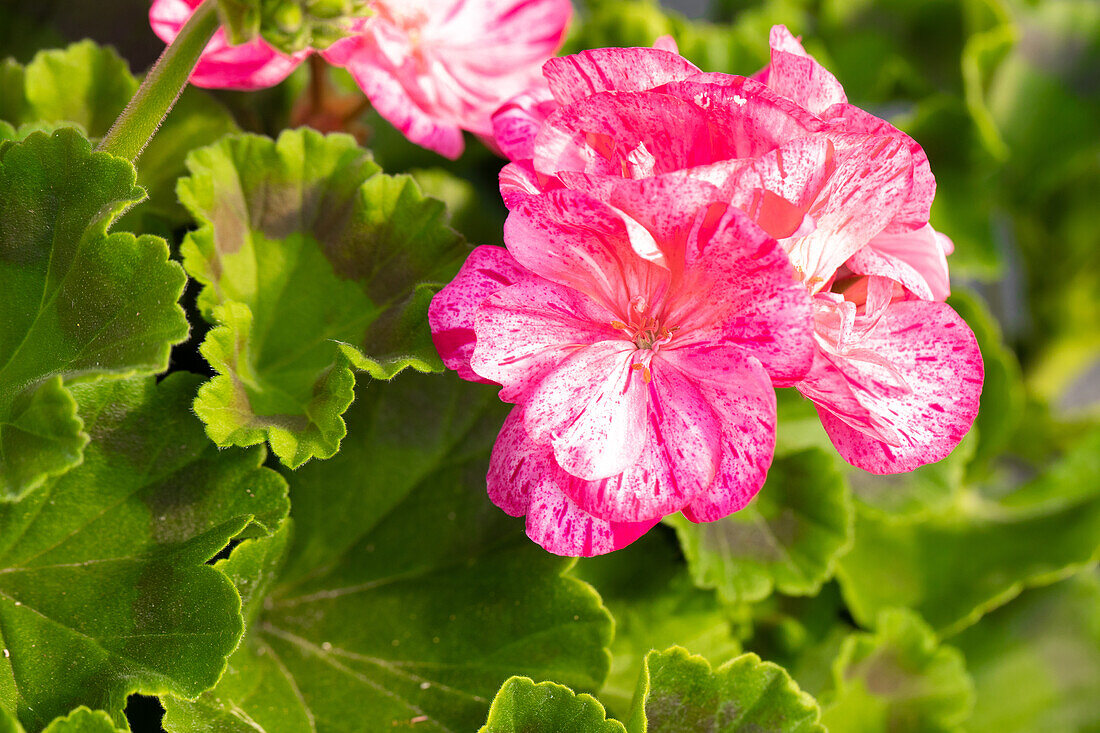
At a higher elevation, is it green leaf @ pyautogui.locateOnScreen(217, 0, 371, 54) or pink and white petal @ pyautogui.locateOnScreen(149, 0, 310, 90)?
green leaf @ pyautogui.locateOnScreen(217, 0, 371, 54)

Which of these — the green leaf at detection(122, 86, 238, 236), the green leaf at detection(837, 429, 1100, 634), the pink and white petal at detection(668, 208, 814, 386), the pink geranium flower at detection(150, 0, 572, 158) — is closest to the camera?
the pink and white petal at detection(668, 208, 814, 386)

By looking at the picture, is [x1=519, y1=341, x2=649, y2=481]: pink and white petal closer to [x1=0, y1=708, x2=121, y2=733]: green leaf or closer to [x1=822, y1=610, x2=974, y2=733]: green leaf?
[x1=0, y1=708, x2=121, y2=733]: green leaf

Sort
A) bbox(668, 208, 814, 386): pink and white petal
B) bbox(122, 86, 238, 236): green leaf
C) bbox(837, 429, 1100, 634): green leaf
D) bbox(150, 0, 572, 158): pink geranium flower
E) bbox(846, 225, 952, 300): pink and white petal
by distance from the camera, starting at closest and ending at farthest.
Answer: bbox(668, 208, 814, 386): pink and white petal
bbox(846, 225, 952, 300): pink and white petal
bbox(150, 0, 572, 158): pink geranium flower
bbox(122, 86, 238, 236): green leaf
bbox(837, 429, 1100, 634): green leaf

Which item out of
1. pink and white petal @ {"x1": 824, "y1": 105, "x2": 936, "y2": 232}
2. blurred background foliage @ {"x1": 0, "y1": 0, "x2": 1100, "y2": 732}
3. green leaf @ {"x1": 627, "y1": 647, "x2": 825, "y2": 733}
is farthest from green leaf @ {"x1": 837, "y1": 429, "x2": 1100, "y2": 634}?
pink and white petal @ {"x1": 824, "y1": 105, "x2": 936, "y2": 232}

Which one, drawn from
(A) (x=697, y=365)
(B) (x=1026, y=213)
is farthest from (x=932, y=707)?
(B) (x=1026, y=213)

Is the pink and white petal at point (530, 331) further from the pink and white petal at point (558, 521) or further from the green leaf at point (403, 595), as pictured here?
the green leaf at point (403, 595)

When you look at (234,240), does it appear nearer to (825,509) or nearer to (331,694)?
(331,694)

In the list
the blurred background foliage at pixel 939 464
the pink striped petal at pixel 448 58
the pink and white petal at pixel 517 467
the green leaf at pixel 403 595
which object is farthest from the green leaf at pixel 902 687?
the pink striped petal at pixel 448 58

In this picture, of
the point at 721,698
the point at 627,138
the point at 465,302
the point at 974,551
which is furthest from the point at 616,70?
the point at 974,551
